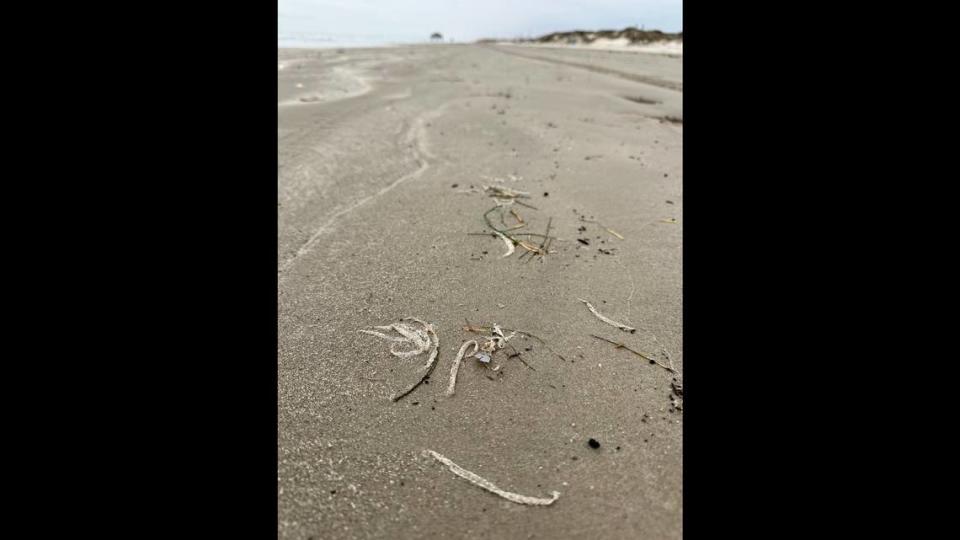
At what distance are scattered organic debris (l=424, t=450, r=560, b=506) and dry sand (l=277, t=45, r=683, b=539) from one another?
0.01 meters

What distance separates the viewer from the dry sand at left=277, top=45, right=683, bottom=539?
3.23 ft

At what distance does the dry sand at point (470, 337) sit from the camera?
0.98 m

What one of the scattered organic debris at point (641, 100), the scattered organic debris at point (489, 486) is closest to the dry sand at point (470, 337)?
the scattered organic debris at point (489, 486)

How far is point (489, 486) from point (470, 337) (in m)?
0.52

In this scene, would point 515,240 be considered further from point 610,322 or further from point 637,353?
point 637,353

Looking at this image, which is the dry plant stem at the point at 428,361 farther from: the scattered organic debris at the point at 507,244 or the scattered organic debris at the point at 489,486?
the scattered organic debris at the point at 507,244

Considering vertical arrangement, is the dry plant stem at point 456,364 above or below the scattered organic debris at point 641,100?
below

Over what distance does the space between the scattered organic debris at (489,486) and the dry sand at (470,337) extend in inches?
0.5

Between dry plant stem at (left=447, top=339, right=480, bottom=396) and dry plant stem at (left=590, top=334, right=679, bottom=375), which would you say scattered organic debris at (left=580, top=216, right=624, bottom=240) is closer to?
dry plant stem at (left=590, top=334, right=679, bottom=375)

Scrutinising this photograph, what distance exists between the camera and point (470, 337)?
147 centimetres
